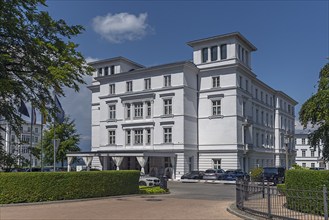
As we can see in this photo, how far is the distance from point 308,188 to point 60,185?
11239mm

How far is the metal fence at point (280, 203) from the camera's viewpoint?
1316 cm

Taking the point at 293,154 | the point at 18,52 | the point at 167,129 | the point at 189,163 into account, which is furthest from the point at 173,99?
the point at 293,154

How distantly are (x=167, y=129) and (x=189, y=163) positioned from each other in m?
5.58

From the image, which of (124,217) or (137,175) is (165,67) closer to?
(137,175)

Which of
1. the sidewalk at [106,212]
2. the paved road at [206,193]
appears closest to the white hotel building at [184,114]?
the paved road at [206,193]

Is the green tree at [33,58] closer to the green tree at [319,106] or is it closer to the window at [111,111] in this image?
the green tree at [319,106]

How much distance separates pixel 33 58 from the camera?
20.5 meters

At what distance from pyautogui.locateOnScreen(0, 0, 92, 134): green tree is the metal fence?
32.5 feet

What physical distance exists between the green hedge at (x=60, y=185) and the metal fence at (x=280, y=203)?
27.3ft

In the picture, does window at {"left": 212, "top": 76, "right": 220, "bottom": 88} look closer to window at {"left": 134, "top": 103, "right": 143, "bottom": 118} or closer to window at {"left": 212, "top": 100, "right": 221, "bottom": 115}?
window at {"left": 212, "top": 100, "right": 221, "bottom": 115}

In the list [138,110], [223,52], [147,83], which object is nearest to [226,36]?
[223,52]

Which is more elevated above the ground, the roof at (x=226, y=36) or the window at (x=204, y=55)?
the roof at (x=226, y=36)

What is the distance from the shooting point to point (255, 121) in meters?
64.6

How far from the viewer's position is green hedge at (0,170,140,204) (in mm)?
17750
